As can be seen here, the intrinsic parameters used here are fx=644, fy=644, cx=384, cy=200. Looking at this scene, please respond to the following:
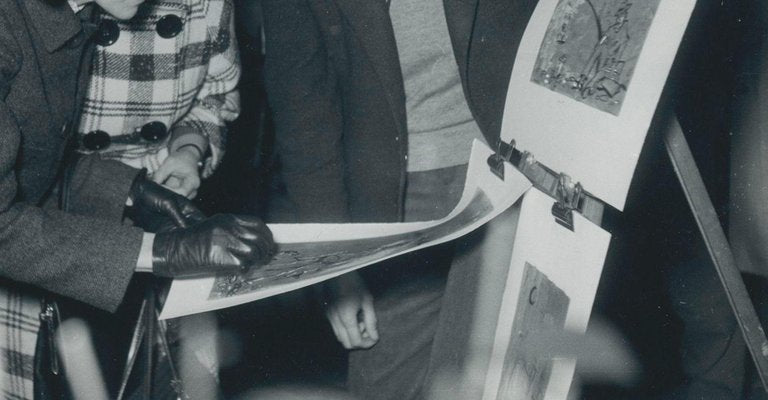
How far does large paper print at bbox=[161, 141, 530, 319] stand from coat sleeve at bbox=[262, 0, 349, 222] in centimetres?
27

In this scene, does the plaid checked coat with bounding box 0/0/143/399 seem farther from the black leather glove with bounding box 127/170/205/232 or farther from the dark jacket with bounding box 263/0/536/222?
the dark jacket with bounding box 263/0/536/222

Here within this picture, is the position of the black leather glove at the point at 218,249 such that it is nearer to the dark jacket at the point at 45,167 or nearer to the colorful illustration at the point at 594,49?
the dark jacket at the point at 45,167

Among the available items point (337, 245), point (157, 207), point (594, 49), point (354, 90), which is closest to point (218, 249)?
point (337, 245)

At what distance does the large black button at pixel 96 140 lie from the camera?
3.35ft

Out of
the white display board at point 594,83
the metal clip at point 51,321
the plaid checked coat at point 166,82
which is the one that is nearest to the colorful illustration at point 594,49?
the white display board at point 594,83

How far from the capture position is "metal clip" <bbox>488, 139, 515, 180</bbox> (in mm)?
722

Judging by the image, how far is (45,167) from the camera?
89 centimetres

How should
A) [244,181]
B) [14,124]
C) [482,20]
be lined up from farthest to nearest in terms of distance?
[244,181]
[482,20]
[14,124]

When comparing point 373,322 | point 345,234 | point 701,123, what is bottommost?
point 373,322

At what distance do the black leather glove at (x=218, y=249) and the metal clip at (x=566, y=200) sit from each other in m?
0.34

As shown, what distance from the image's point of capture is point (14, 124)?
737mm

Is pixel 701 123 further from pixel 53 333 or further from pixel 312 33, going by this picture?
pixel 53 333

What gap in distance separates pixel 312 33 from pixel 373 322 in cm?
51

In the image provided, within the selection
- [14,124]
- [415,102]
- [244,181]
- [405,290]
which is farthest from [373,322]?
[244,181]
